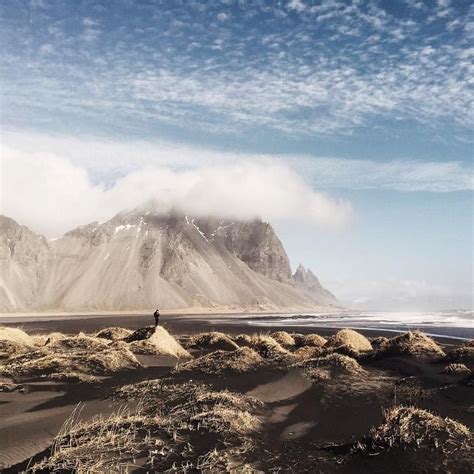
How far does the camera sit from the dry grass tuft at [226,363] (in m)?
18.6

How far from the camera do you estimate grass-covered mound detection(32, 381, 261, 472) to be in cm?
823

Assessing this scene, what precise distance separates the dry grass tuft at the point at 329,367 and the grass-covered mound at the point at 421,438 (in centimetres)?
791

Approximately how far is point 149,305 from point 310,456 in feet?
512

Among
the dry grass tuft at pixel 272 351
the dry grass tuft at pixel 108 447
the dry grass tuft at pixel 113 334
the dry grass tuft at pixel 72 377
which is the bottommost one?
the dry grass tuft at pixel 113 334

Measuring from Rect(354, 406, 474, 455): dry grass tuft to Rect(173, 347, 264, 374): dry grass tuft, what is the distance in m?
9.60

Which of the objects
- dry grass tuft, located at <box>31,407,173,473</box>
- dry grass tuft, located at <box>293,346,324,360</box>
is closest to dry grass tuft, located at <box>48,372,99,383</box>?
dry grass tuft, located at <box>31,407,173,473</box>

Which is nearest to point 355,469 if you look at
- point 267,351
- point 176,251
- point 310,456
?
point 310,456

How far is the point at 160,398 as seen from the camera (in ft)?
46.1

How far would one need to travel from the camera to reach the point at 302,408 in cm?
1398

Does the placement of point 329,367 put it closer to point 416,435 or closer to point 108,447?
point 416,435

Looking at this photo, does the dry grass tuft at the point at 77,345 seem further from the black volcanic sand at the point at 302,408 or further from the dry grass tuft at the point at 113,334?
the dry grass tuft at the point at 113,334

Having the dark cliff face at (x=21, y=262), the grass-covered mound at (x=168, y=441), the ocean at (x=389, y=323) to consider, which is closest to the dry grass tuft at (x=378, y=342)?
the grass-covered mound at (x=168, y=441)

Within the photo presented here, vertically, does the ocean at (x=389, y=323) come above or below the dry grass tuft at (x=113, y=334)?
below

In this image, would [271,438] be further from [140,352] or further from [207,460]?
[140,352]
